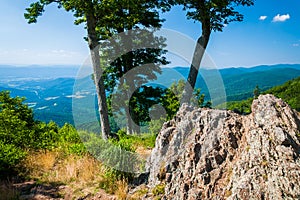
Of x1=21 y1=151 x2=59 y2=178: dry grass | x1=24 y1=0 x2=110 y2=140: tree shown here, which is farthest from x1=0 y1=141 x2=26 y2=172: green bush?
x1=24 y1=0 x2=110 y2=140: tree

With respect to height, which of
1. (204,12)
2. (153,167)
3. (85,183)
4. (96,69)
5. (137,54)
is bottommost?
(85,183)

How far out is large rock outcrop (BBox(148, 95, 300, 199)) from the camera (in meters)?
4.54

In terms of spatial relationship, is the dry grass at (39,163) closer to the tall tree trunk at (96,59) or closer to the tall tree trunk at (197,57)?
the tall tree trunk at (96,59)

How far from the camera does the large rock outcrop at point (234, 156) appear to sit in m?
4.54

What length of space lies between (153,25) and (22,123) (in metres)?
12.3

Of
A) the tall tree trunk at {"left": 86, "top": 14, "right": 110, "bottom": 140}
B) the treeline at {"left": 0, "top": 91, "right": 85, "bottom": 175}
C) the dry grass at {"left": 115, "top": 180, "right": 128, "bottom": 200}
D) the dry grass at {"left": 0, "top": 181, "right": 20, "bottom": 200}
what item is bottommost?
the dry grass at {"left": 0, "top": 181, "right": 20, "bottom": 200}

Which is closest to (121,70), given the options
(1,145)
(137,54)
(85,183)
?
(137,54)

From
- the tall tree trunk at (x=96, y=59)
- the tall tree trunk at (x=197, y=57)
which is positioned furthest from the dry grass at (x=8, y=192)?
the tall tree trunk at (x=197, y=57)

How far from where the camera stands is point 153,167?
24.7 ft

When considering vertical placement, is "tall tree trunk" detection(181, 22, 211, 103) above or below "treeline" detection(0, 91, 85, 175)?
above

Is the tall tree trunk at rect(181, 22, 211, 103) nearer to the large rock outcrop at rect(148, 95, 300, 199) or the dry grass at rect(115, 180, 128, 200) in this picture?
the large rock outcrop at rect(148, 95, 300, 199)

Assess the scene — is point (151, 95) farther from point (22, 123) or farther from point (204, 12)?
point (22, 123)

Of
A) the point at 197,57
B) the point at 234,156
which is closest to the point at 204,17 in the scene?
the point at 197,57

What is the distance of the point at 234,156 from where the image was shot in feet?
18.5
